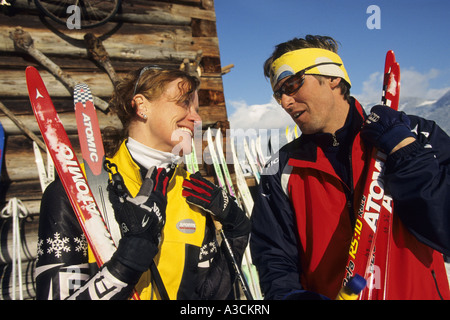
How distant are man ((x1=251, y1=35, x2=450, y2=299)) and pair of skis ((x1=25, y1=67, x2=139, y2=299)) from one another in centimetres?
94

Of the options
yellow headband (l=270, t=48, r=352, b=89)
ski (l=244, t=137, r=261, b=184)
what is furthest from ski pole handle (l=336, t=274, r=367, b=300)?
ski (l=244, t=137, r=261, b=184)

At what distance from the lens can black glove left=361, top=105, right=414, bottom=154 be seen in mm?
1326

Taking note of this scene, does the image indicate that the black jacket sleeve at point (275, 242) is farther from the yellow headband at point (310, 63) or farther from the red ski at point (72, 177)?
the red ski at point (72, 177)

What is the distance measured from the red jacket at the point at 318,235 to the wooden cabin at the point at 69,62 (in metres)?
2.68

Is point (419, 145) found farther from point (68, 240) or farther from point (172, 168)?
point (68, 240)

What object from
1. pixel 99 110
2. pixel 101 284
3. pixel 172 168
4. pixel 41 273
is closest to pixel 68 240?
pixel 41 273

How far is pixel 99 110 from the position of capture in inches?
148

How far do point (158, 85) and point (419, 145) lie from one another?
5.03 feet

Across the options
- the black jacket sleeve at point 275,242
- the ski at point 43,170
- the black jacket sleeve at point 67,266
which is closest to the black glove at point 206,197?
the black jacket sleeve at point 275,242

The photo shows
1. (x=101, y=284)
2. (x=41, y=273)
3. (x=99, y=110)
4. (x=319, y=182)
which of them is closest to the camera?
(x=101, y=284)

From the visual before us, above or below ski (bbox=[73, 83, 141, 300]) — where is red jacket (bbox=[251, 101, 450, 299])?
below

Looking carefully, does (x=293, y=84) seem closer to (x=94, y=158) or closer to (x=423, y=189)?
(x=423, y=189)

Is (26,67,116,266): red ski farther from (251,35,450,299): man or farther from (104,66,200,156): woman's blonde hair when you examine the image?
(251,35,450,299): man

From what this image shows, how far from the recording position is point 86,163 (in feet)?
5.69
